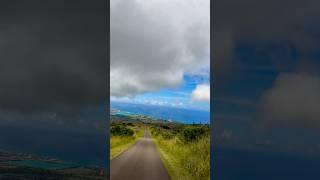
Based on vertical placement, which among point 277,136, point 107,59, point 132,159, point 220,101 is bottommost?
point 132,159

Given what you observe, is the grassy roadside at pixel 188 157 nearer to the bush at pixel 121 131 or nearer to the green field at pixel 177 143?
the green field at pixel 177 143

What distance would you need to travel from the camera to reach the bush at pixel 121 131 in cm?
1785

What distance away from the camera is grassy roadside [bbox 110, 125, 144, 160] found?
14764mm

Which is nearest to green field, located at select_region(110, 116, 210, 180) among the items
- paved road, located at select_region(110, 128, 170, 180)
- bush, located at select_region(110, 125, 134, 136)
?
bush, located at select_region(110, 125, 134, 136)

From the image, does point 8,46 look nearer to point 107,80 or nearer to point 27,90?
point 27,90

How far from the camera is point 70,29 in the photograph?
778 centimetres

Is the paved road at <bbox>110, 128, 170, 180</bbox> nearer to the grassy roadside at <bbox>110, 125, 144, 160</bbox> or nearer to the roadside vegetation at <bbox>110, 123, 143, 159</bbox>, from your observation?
the grassy roadside at <bbox>110, 125, 144, 160</bbox>

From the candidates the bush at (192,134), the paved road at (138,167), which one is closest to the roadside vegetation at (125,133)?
the paved road at (138,167)

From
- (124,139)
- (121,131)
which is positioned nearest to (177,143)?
(124,139)

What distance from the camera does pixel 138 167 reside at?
1085 cm

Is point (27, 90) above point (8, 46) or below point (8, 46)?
below

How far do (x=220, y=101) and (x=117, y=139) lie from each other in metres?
9.82

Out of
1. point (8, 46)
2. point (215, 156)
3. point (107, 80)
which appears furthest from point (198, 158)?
point (8, 46)

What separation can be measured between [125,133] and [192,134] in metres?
6.78
